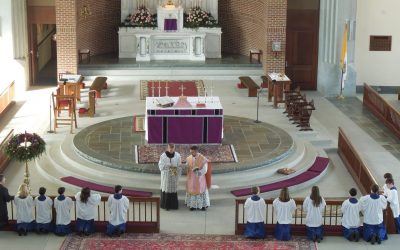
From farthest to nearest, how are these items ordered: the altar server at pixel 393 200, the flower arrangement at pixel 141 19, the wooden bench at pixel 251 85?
the flower arrangement at pixel 141 19 < the wooden bench at pixel 251 85 < the altar server at pixel 393 200

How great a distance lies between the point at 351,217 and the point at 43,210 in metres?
6.16

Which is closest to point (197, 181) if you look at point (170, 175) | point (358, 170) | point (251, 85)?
point (170, 175)

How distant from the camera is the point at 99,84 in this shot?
2808 centimetres

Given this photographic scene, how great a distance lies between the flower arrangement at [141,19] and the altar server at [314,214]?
17195mm

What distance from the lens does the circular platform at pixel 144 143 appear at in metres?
19.8

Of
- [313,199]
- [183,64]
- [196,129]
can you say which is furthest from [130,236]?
[183,64]

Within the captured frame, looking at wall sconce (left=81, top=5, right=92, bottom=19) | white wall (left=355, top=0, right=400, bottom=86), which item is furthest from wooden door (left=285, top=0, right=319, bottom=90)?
wall sconce (left=81, top=5, right=92, bottom=19)

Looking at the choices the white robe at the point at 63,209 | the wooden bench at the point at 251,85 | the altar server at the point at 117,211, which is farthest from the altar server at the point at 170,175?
the wooden bench at the point at 251,85

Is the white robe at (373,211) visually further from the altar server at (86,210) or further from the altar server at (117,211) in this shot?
the altar server at (86,210)

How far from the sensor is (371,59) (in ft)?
102

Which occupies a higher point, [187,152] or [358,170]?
[187,152]

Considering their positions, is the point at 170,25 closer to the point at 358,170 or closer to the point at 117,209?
the point at 358,170

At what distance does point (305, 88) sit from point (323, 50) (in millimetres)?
1656

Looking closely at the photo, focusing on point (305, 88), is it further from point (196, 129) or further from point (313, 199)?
point (313, 199)
